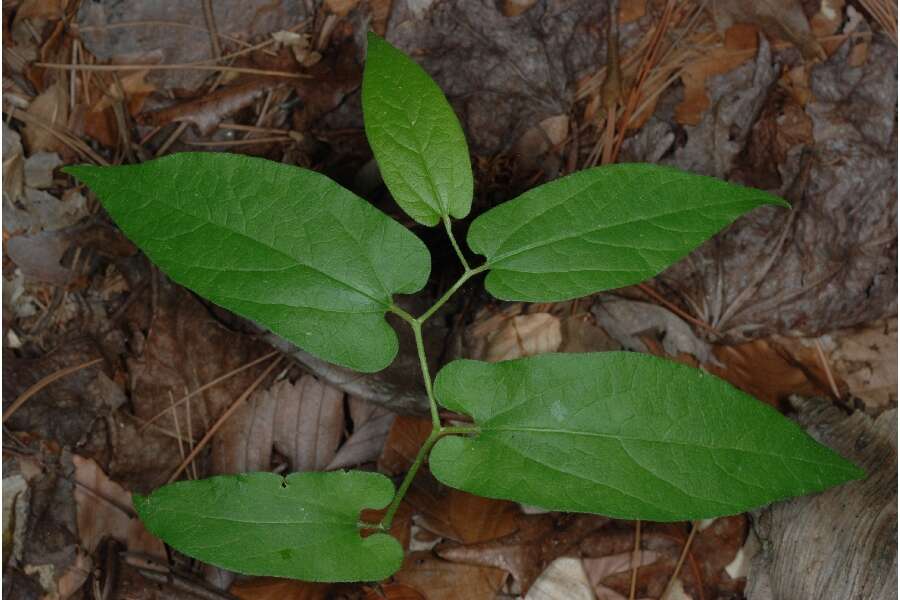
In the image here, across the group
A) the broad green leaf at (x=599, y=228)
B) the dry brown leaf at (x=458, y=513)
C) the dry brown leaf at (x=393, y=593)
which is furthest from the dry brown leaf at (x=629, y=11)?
the dry brown leaf at (x=393, y=593)

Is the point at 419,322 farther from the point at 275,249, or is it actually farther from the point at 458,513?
the point at 458,513

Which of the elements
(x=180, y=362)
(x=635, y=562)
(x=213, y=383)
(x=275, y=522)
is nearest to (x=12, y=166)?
(x=180, y=362)

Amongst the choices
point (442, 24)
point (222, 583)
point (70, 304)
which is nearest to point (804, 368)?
point (442, 24)

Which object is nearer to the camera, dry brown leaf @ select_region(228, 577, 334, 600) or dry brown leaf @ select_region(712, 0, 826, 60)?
dry brown leaf @ select_region(228, 577, 334, 600)

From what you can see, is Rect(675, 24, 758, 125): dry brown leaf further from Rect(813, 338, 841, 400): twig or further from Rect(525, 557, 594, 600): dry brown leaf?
Rect(525, 557, 594, 600): dry brown leaf

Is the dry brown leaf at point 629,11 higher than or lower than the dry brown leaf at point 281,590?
higher

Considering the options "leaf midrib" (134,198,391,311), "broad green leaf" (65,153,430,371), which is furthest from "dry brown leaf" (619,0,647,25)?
"leaf midrib" (134,198,391,311)

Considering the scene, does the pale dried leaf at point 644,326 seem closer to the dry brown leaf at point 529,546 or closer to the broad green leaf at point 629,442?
the dry brown leaf at point 529,546
